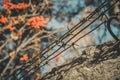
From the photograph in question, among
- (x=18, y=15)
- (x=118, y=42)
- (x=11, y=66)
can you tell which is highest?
(x=18, y=15)

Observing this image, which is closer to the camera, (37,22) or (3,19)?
(3,19)

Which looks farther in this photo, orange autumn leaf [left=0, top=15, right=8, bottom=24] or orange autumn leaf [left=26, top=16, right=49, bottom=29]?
orange autumn leaf [left=26, top=16, right=49, bottom=29]

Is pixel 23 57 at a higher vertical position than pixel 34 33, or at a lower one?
lower

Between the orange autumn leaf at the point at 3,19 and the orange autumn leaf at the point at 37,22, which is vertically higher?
the orange autumn leaf at the point at 3,19

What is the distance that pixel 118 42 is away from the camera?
4.23 metres

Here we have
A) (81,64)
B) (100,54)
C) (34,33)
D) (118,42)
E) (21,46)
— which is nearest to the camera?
(118,42)

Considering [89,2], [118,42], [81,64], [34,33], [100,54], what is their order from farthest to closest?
[89,2]
[34,33]
[81,64]
[100,54]
[118,42]

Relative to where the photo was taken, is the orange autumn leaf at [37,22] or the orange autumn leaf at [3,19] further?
the orange autumn leaf at [37,22]

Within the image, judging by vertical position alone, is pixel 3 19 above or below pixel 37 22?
above

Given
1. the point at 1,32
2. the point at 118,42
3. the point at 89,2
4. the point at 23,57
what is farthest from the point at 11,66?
the point at 118,42

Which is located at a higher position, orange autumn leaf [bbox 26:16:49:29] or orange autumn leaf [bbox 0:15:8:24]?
orange autumn leaf [bbox 0:15:8:24]

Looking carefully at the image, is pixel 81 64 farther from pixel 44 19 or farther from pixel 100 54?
pixel 44 19

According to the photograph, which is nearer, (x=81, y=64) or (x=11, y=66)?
(x=81, y=64)

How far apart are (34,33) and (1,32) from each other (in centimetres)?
178
